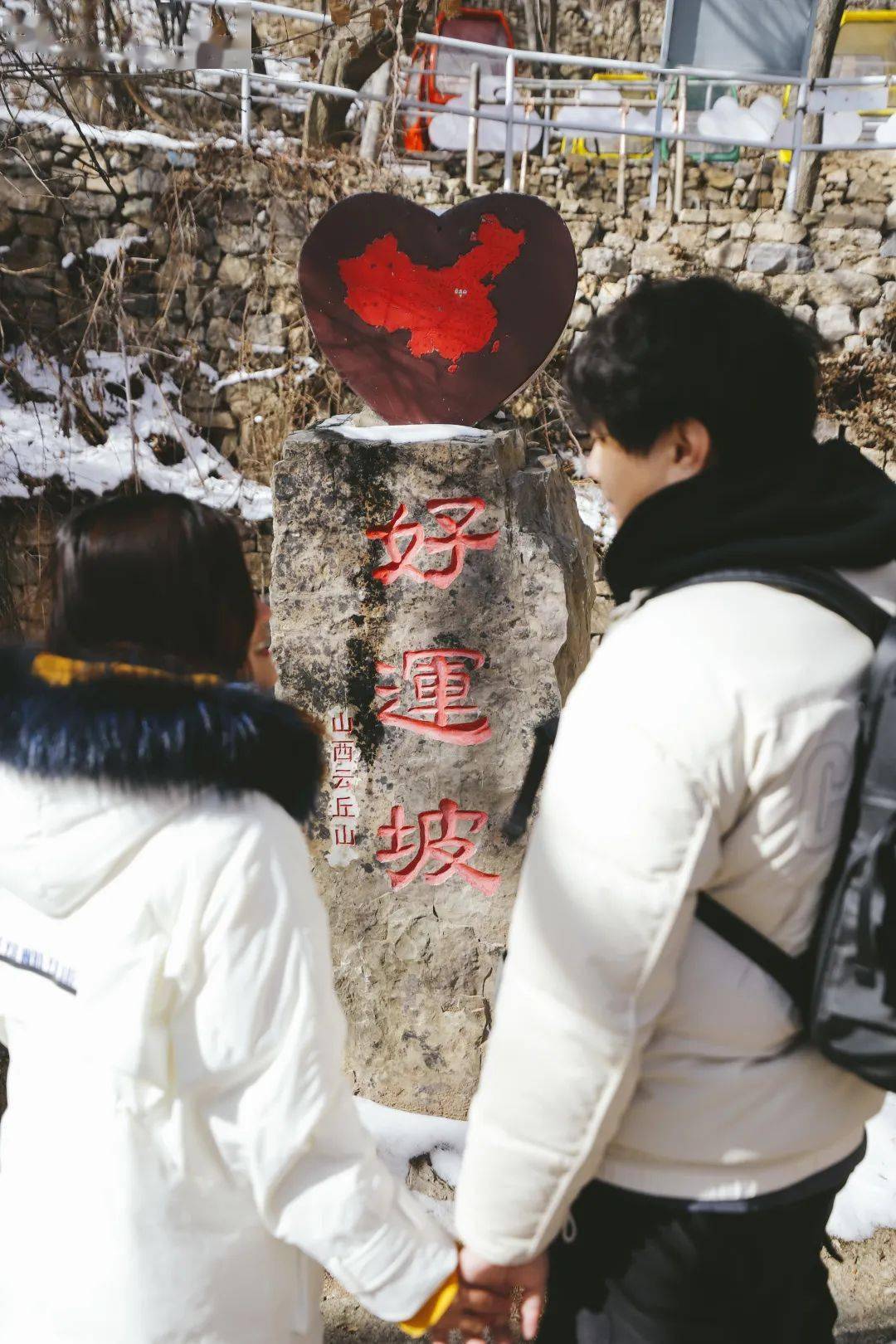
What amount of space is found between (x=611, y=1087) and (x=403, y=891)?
1935 millimetres

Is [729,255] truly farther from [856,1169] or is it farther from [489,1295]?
[489,1295]

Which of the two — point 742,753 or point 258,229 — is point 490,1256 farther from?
point 258,229

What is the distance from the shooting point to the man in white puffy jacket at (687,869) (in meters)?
0.93

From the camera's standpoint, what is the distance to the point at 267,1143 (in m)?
1.04

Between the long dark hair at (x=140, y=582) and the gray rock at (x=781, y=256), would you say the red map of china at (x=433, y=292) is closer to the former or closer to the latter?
the long dark hair at (x=140, y=582)

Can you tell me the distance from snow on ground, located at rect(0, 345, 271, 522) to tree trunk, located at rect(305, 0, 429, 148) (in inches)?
82.1

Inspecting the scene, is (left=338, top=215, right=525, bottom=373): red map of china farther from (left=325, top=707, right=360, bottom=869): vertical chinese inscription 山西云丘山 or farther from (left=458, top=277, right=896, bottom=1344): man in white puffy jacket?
(left=458, top=277, right=896, bottom=1344): man in white puffy jacket

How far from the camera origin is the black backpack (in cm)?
93

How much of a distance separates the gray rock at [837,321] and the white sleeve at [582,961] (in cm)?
671

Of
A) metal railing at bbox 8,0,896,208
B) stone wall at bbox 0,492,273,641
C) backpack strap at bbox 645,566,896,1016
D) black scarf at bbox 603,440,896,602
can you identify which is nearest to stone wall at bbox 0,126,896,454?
metal railing at bbox 8,0,896,208

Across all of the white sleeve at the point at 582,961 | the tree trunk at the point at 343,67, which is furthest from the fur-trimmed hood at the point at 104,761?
the tree trunk at the point at 343,67

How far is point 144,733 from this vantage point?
3.39ft

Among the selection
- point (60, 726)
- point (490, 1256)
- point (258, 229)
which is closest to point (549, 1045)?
point (490, 1256)

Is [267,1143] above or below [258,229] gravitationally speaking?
below
